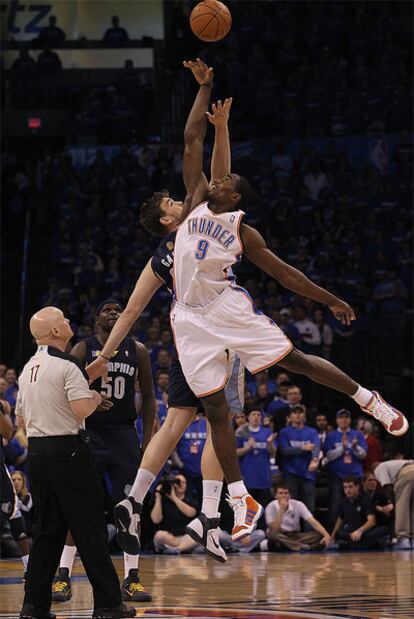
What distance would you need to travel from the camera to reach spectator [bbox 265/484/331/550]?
48.6 feet

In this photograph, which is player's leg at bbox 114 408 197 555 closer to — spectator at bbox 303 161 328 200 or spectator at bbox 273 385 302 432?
spectator at bbox 273 385 302 432

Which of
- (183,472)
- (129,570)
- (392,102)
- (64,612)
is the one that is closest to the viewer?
(64,612)

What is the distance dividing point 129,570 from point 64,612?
2.70 ft

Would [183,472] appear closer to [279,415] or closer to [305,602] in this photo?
[279,415]

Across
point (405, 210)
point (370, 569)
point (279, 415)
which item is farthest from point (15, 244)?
point (370, 569)

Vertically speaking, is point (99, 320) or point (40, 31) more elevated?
point (40, 31)

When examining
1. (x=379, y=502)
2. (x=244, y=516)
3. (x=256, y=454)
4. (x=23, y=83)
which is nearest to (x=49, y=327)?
(x=244, y=516)

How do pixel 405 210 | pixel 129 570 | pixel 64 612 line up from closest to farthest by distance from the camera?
pixel 64 612, pixel 129 570, pixel 405 210

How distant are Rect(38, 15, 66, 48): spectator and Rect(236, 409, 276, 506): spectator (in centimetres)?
1442

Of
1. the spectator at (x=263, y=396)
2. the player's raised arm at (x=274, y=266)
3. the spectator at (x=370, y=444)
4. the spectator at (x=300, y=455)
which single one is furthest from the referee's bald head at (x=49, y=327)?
the spectator at (x=370, y=444)

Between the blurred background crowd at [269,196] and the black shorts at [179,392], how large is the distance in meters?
7.02

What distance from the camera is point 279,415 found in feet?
51.6

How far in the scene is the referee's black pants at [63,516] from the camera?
7.44 m

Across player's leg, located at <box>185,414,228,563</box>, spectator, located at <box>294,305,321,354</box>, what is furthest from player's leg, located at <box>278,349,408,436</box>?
spectator, located at <box>294,305,321,354</box>
